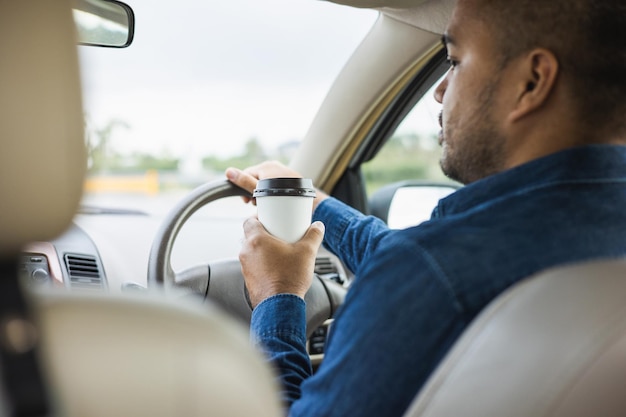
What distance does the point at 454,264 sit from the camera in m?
1.34

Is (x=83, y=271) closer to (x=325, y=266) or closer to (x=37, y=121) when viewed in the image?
(x=325, y=266)

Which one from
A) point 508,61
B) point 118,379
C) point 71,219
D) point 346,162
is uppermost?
point 508,61

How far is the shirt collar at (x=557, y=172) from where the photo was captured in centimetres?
145

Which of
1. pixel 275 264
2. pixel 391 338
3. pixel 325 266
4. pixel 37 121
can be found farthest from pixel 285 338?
pixel 325 266

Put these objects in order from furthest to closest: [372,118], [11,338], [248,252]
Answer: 1. [372,118]
2. [248,252]
3. [11,338]

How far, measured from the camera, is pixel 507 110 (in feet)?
5.12

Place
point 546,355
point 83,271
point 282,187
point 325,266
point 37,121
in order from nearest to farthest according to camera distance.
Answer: point 37,121
point 546,355
point 282,187
point 83,271
point 325,266

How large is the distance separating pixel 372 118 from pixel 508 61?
1403 mm

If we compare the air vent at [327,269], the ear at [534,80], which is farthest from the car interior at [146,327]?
the air vent at [327,269]

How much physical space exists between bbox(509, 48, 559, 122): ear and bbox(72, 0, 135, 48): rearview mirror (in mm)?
944

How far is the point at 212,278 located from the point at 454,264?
908 millimetres

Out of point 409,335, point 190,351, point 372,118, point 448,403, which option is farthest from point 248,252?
point 372,118

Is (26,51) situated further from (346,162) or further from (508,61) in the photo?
(346,162)

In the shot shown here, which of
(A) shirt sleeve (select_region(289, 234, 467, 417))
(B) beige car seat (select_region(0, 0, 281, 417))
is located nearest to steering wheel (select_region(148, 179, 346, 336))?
(A) shirt sleeve (select_region(289, 234, 467, 417))
